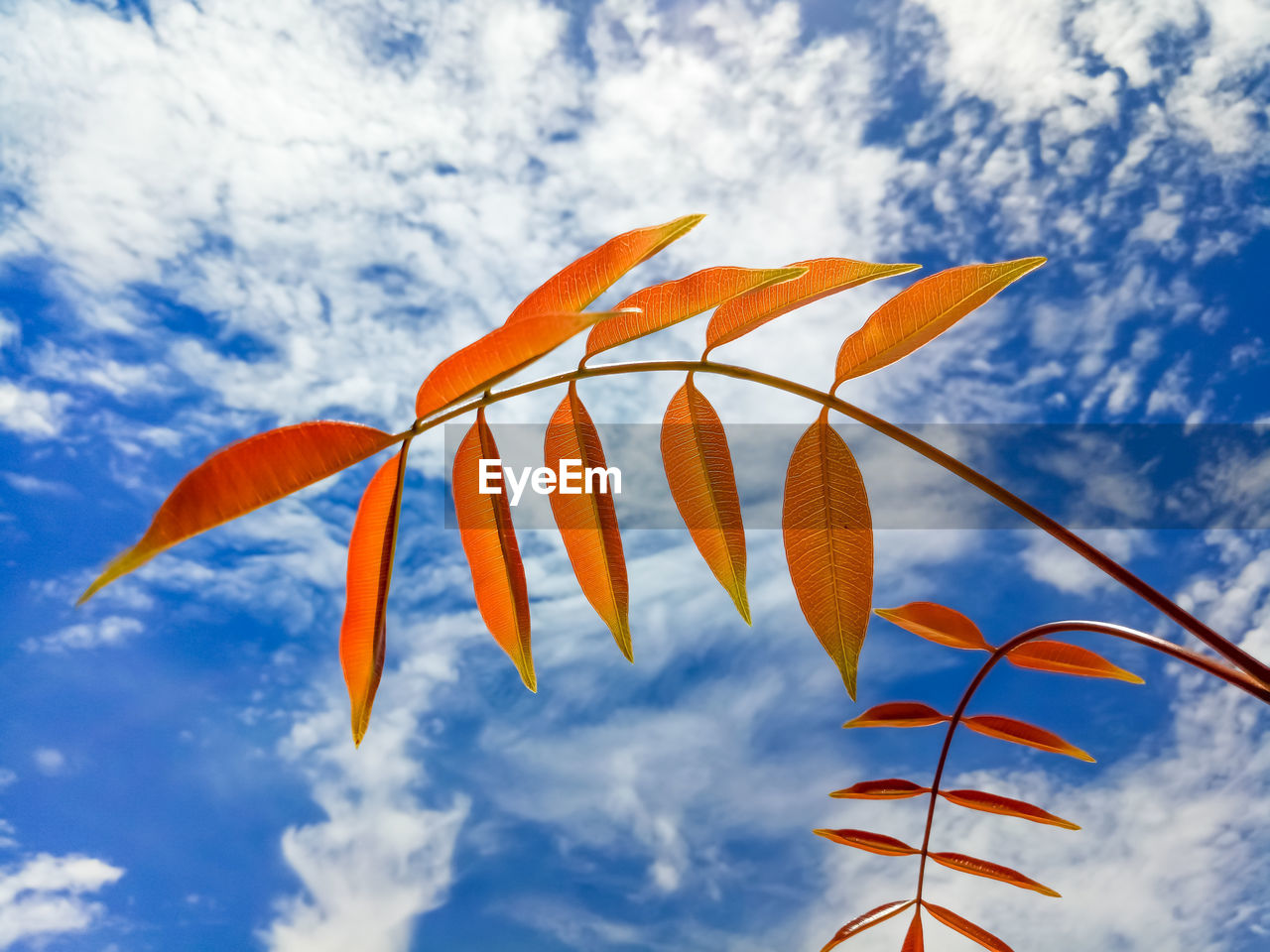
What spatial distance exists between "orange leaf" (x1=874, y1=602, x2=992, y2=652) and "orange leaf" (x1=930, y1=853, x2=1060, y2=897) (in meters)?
0.34

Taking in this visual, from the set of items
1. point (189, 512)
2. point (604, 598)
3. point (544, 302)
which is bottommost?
point (189, 512)

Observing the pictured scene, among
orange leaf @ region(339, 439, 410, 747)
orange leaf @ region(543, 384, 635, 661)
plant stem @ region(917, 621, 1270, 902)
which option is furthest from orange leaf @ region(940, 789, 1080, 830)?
orange leaf @ region(339, 439, 410, 747)

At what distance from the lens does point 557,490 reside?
0.87m

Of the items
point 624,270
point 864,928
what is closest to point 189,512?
point 624,270

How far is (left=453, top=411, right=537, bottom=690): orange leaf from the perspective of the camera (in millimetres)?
812

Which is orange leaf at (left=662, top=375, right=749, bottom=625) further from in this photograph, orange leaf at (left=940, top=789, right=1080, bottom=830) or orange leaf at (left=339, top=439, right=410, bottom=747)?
orange leaf at (left=940, top=789, right=1080, bottom=830)

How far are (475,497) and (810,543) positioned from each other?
0.37m

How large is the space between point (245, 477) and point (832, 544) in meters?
0.59

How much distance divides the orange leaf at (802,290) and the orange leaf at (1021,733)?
70cm

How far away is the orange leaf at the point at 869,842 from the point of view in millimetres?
1223

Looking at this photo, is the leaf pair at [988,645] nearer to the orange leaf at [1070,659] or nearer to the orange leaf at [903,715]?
the orange leaf at [1070,659]

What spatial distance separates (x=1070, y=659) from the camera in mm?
1069

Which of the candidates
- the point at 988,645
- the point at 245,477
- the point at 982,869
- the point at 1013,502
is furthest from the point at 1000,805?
the point at 245,477

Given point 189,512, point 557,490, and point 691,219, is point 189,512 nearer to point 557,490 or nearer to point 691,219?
point 557,490
